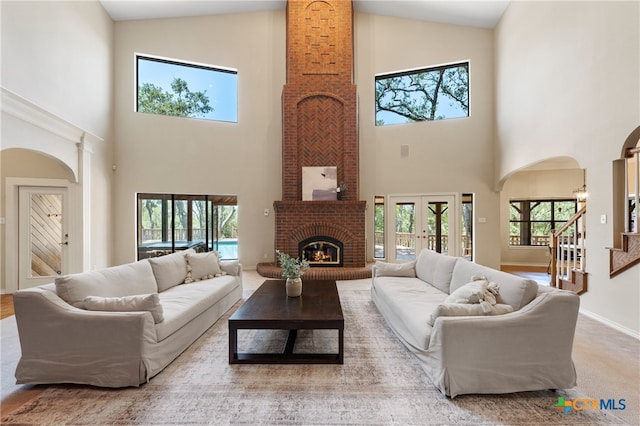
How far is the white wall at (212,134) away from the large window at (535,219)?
6606mm

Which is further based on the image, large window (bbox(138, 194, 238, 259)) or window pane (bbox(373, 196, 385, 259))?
window pane (bbox(373, 196, 385, 259))

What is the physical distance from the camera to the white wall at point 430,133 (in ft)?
23.5

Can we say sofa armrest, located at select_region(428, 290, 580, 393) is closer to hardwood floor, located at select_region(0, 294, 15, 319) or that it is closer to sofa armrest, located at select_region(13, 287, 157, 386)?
sofa armrest, located at select_region(13, 287, 157, 386)

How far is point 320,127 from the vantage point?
6996 millimetres

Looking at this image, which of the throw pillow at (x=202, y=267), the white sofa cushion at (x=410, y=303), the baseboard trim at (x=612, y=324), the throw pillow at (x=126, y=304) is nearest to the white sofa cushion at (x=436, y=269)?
the white sofa cushion at (x=410, y=303)

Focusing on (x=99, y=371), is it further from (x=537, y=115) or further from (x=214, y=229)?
(x=537, y=115)

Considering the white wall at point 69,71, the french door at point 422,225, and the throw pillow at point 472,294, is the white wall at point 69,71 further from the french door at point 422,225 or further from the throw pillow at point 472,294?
the french door at point 422,225

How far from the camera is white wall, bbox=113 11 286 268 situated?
683 cm

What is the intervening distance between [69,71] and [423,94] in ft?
23.9

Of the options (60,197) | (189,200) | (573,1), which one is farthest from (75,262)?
(573,1)

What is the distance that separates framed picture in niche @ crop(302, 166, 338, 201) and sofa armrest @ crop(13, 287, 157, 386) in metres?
4.82

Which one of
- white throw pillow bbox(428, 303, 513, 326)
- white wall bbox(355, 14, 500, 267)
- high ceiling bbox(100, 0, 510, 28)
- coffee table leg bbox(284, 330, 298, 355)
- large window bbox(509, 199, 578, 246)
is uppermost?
high ceiling bbox(100, 0, 510, 28)

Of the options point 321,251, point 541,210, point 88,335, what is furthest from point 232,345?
point 541,210

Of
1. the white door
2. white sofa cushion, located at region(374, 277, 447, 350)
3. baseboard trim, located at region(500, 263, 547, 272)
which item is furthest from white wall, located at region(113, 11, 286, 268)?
baseboard trim, located at region(500, 263, 547, 272)
